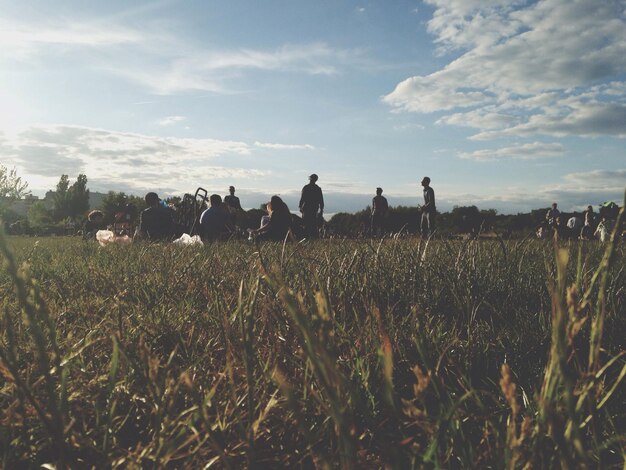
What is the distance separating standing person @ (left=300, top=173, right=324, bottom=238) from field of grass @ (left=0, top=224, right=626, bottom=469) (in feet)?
31.0

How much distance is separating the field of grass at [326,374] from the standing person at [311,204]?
946 centimetres

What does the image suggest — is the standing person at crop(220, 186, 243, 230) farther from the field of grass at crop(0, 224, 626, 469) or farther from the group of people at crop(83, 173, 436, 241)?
the field of grass at crop(0, 224, 626, 469)

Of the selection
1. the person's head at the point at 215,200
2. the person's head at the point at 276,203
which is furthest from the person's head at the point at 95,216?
the person's head at the point at 276,203

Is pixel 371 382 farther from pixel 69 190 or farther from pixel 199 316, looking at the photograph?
pixel 69 190

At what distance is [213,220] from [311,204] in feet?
9.77

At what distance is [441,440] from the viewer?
3.45 ft

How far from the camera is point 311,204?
1251 cm

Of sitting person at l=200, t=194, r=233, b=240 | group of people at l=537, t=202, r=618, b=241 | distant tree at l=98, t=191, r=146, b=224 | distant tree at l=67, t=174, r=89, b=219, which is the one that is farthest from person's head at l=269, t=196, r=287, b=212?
distant tree at l=67, t=174, r=89, b=219

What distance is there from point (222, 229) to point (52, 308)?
27.9 ft

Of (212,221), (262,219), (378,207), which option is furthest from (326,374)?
(378,207)

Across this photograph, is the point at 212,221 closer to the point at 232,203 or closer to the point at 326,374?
the point at 232,203

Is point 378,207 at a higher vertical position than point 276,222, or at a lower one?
higher

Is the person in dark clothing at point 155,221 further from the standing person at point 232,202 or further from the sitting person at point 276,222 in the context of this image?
the standing person at point 232,202

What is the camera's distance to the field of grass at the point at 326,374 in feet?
2.33
